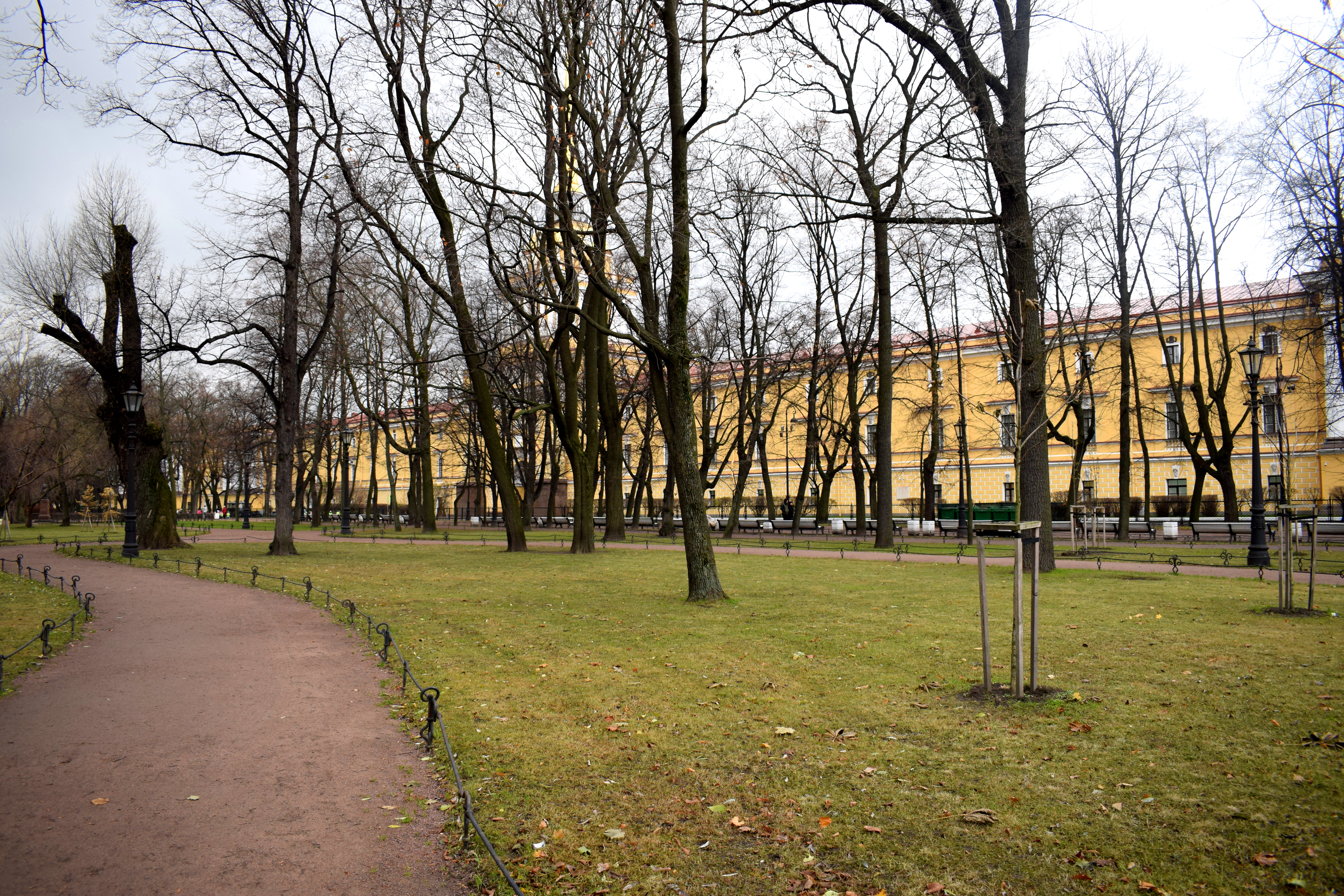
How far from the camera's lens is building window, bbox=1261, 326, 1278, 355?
3838 centimetres

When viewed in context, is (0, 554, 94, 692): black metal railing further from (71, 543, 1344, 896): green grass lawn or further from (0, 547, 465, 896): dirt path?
(71, 543, 1344, 896): green grass lawn

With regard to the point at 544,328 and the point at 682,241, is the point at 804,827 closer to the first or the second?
the point at 682,241

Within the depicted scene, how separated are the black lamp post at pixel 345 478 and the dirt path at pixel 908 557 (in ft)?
14.8

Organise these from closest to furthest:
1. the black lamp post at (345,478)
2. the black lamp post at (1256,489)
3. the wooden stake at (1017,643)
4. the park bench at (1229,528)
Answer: the wooden stake at (1017,643) → the black lamp post at (1256,489) → the park bench at (1229,528) → the black lamp post at (345,478)

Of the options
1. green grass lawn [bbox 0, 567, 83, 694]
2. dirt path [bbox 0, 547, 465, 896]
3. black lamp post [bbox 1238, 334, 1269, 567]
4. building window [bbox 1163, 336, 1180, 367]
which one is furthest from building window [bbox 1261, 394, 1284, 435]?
green grass lawn [bbox 0, 567, 83, 694]

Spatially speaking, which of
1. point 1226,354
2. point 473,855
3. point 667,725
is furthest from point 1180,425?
point 473,855

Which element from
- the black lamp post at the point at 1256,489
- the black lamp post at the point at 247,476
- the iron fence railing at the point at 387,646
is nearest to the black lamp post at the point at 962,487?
the black lamp post at the point at 1256,489

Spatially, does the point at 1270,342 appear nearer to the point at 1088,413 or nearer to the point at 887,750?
the point at 1088,413

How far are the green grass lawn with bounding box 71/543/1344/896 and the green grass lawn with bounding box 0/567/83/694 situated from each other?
3719 millimetres

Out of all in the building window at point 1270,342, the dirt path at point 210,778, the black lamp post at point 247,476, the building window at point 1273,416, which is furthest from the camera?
the black lamp post at point 247,476

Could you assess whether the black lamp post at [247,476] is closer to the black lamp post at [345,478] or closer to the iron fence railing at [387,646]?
the black lamp post at [345,478]

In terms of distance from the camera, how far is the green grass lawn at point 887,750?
390 centimetres

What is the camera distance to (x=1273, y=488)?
39.8 meters

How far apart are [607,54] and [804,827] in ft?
44.3
